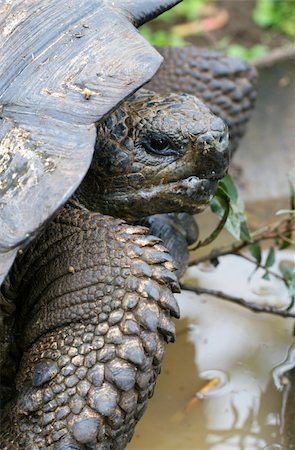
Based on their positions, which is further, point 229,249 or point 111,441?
point 229,249

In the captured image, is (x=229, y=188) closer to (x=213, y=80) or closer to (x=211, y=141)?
(x=211, y=141)

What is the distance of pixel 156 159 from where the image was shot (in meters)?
1.98

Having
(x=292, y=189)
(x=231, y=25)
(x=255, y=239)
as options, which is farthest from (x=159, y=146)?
(x=231, y=25)

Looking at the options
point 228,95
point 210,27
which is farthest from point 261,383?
point 210,27

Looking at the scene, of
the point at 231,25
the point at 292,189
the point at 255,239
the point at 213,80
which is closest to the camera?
the point at 292,189

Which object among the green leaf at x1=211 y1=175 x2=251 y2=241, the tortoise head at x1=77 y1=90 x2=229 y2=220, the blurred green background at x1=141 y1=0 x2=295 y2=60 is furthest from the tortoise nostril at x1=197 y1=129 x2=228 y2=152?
the blurred green background at x1=141 y1=0 x2=295 y2=60

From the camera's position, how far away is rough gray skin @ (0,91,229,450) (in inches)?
67.4

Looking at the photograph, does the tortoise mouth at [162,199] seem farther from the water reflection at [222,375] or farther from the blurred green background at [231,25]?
the blurred green background at [231,25]

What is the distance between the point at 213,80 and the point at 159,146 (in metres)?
1.00

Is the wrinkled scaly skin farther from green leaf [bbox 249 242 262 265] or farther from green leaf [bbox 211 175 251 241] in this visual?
green leaf [bbox 249 242 262 265]

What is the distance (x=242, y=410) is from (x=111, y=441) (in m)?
0.75

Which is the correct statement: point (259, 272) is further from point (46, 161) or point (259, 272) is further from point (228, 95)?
point (46, 161)

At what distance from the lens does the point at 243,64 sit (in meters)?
2.99

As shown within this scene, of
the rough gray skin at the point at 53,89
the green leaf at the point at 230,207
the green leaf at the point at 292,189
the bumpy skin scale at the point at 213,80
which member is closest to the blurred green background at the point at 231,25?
the bumpy skin scale at the point at 213,80
